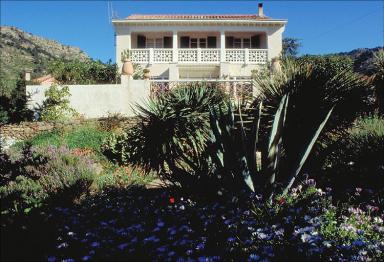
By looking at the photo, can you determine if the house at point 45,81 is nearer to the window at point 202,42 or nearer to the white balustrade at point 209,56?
the white balustrade at point 209,56

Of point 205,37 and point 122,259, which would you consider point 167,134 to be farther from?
point 205,37

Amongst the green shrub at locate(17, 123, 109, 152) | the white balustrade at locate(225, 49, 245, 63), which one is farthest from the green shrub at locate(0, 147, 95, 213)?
the white balustrade at locate(225, 49, 245, 63)

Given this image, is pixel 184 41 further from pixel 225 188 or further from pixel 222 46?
pixel 225 188

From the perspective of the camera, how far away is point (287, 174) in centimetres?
694

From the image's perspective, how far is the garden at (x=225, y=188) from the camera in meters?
4.26

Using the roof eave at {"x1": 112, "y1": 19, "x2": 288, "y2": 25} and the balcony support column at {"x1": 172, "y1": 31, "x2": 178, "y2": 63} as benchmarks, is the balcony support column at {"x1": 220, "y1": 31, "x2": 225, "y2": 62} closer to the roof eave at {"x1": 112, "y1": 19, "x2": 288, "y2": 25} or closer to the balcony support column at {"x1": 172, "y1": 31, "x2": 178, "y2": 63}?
the roof eave at {"x1": 112, "y1": 19, "x2": 288, "y2": 25}

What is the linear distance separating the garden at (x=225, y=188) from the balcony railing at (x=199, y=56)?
60.9 feet

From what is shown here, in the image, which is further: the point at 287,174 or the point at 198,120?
the point at 198,120

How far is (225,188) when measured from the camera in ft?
21.0

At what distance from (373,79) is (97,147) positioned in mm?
7626

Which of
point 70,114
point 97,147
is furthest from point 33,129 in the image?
point 97,147

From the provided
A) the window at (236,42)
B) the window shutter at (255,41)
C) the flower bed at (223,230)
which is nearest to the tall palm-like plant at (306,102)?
the flower bed at (223,230)

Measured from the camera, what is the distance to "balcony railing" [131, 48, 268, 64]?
2855 centimetres

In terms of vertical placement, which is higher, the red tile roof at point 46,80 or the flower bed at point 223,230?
the red tile roof at point 46,80
